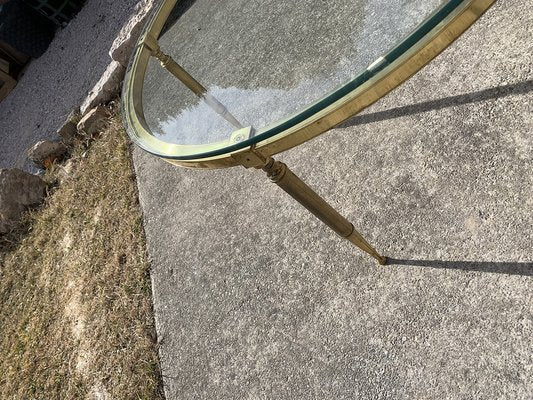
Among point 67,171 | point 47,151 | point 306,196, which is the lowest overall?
point 67,171

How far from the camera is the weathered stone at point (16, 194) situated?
4.07 meters

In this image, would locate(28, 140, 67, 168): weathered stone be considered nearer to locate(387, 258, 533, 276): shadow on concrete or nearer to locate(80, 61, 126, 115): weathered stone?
locate(80, 61, 126, 115): weathered stone

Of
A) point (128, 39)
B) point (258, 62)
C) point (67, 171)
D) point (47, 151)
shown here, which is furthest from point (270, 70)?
point (47, 151)

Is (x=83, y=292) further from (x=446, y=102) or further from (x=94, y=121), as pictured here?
(x=446, y=102)

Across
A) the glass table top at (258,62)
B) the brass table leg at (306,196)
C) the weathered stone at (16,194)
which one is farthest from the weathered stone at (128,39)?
the brass table leg at (306,196)

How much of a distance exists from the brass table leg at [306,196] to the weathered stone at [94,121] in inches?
111

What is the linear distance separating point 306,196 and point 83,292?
2.17 metres

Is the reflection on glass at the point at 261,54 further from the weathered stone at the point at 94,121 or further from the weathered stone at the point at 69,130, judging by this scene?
the weathered stone at the point at 69,130

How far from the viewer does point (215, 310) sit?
2471mm

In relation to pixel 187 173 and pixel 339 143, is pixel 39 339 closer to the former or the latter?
pixel 187 173

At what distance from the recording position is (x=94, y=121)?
13.5 ft

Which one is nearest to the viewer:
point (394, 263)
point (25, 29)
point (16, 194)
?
point (394, 263)

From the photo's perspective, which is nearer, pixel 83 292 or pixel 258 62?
pixel 258 62

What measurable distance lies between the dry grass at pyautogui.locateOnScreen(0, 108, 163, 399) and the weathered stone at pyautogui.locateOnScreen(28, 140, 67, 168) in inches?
9.4
